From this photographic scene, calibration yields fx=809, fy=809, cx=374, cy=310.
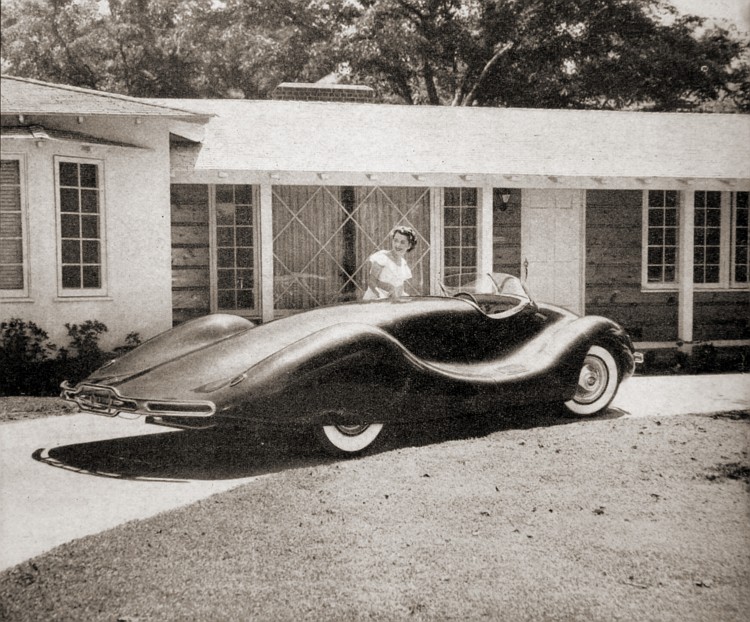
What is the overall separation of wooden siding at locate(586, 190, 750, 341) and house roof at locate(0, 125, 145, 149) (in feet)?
23.5

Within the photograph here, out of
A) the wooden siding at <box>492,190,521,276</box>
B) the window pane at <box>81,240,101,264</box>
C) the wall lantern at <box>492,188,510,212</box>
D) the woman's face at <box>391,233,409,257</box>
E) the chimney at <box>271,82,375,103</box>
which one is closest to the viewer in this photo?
the woman's face at <box>391,233,409,257</box>

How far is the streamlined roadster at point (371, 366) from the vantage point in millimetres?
4910

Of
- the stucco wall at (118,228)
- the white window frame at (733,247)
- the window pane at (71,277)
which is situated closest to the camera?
the stucco wall at (118,228)

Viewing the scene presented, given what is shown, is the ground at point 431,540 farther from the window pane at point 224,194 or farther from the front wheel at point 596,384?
the window pane at point 224,194

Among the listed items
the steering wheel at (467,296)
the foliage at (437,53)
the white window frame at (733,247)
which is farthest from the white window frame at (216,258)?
the white window frame at (733,247)

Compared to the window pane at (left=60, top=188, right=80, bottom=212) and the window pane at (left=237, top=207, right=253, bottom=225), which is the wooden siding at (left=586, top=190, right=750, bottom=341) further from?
the window pane at (left=60, top=188, right=80, bottom=212)

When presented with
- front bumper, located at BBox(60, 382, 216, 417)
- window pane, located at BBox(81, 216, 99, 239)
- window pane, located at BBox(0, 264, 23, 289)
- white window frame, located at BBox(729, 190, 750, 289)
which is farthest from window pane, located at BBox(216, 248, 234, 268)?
white window frame, located at BBox(729, 190, 750, 289)

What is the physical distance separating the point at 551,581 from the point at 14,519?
254 cm

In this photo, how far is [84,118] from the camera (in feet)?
28.0

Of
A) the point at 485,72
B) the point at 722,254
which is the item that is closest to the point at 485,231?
the point at 722,254

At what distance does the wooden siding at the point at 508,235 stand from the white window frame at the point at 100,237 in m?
5.88

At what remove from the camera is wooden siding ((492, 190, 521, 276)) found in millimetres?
12273

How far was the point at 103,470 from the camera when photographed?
509 centimetres

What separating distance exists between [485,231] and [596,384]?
4.07 m
